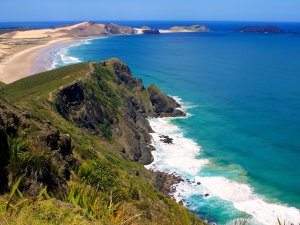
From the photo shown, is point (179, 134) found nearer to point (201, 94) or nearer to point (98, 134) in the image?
point (98, 134)

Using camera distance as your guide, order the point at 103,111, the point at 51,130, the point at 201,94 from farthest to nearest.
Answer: the point at 201,94
the point at 103,111
the point at 51,130

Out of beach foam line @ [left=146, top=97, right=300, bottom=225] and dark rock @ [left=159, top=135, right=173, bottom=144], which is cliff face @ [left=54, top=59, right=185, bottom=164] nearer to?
dark rock @ [left=159, top=135, right=173, bottom=144]

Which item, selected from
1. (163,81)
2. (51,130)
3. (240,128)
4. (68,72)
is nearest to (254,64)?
(163,81)

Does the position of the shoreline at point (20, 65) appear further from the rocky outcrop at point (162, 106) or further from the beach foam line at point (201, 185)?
the beach foam line at point (201, 185)

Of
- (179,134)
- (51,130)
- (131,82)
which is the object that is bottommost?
(179,134)

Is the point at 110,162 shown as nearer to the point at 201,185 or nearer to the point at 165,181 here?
the point at 165,181

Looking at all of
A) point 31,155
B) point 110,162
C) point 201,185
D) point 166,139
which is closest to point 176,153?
point 166,139

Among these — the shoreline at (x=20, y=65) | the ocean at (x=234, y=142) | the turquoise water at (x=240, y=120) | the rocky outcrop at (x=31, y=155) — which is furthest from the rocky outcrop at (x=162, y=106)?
the rocky outcrop at (x=31, y=155)

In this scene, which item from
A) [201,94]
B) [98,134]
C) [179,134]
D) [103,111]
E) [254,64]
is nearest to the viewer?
[98,134]
